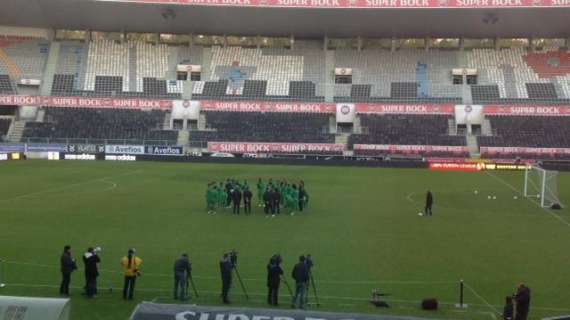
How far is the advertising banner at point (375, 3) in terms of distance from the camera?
58.1 m

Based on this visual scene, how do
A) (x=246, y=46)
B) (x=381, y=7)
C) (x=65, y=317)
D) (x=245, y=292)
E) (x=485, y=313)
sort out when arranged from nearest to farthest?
(x=65, y=317) → (x=485, y=313) → (x=245, y=292) → (x=381, y=7) → (x=246, y=46)

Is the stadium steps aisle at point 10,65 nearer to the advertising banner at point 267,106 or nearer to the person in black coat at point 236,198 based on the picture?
the advertising banner at point 267,106

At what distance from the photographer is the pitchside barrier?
827 centimetres

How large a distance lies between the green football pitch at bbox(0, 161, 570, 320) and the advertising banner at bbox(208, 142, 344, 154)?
2030cm

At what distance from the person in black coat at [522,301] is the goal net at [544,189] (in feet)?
63.0

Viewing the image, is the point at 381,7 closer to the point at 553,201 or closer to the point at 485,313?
the point at 553,201

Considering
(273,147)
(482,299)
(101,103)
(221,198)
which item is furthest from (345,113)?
(482,299)

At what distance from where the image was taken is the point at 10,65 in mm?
64438

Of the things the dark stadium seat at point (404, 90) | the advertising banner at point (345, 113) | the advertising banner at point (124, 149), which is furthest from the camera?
the dark stadium seat at point (404, 90)

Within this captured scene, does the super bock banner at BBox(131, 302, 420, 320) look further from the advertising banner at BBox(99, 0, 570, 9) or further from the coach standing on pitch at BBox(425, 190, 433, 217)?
the advertising banner at BBox(99, 0, 570, 9)

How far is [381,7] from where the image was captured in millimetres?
59188

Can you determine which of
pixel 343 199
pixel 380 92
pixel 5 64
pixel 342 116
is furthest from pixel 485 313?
pixel 5 64

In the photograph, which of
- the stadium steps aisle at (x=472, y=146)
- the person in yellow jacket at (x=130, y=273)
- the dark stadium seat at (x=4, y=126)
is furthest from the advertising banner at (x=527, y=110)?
the person in yellow jacket at (x=130, y=273)

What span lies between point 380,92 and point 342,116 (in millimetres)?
Result: 5977
